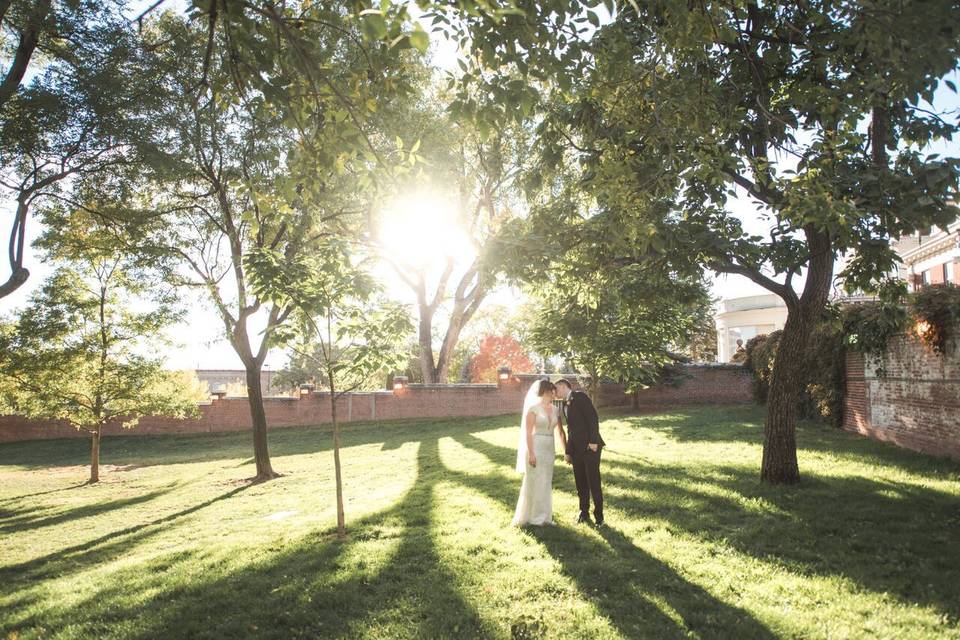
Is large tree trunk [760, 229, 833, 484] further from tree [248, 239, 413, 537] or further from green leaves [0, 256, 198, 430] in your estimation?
green leaves [0, 256, 198, 430]

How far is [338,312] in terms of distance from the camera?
26.2 ft

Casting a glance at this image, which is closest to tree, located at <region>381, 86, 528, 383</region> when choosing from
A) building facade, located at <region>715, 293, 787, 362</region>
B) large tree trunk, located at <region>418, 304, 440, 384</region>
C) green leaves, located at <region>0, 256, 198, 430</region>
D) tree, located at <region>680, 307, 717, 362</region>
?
large tree trunk, located at <region>418, 304, 440, 384</region>

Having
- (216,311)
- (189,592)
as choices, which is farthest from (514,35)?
(216,311)

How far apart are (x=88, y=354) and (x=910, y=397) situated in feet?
70.1

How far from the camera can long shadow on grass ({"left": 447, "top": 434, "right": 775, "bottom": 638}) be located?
4379mm

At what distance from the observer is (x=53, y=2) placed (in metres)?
9.10

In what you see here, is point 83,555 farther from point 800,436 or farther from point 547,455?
point 800,436

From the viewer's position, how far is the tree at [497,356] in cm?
4816

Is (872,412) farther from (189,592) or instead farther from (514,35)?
(189,592)

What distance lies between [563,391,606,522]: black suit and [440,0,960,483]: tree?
7.91ft

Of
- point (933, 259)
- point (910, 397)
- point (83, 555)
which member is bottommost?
point (83, 555)

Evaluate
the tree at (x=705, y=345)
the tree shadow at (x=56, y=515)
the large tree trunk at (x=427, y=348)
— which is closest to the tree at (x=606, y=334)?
the tree shadow at (x=56, y=515)

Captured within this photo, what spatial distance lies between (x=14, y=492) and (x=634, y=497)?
18.5m

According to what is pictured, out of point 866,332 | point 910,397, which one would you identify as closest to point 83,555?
point 910,397
